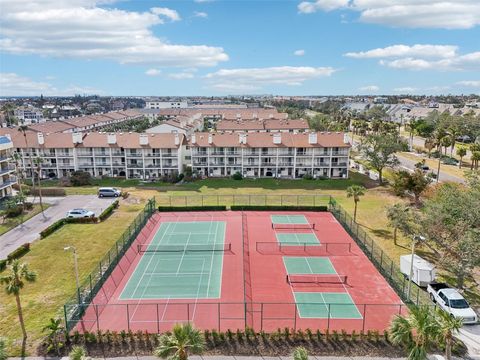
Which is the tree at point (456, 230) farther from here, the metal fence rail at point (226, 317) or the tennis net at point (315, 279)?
the tennis net at point (315, 279)

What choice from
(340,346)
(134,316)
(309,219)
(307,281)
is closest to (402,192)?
(309,219)

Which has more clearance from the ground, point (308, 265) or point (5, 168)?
point (5, 168)

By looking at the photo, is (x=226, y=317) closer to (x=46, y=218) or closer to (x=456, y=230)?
(x=456, y=230)

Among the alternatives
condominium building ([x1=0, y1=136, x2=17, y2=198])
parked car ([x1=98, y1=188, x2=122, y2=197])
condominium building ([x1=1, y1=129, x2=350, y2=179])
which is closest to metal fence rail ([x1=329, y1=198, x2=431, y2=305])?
condominium building ([x1=1, y1=129, x2=350, y2=179])

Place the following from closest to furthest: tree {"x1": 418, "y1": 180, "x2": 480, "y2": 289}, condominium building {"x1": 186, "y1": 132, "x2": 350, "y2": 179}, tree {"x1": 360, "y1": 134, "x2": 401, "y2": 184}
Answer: tree {"x1": 418, "y1": 180, "x2": 480, "y2": 289}
tree {"x1": 360, "y1": 134, "x2": 401, "y2": 184}
condominium building {"x1": 186, "y1": 132, "x2": 350, "y2": 179}

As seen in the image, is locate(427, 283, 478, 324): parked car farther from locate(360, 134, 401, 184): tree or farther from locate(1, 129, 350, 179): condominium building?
locate(1, 129, 350, 179): condominium building

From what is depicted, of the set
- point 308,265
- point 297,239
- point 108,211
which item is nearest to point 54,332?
point 308,265

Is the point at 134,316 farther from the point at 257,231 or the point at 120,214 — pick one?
the point at 120,214
